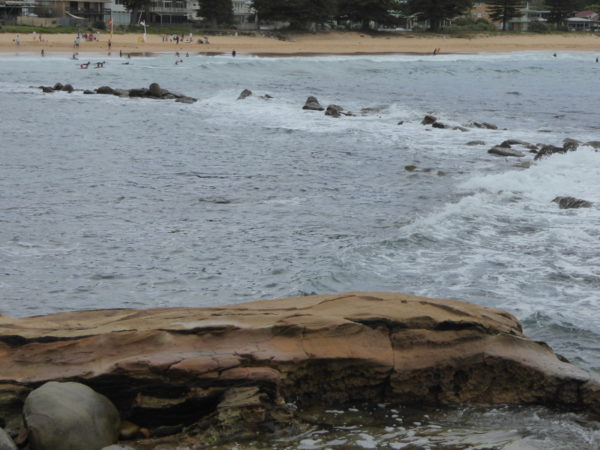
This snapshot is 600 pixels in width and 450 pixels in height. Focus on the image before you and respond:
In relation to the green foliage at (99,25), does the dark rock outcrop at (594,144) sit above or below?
below

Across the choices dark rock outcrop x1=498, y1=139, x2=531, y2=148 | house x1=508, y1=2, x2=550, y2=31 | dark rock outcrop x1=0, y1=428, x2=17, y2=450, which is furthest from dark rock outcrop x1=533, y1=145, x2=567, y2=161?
house x1=508, y1=2, x2=550, y2=31

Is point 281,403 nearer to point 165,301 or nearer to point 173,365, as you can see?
point 173,365

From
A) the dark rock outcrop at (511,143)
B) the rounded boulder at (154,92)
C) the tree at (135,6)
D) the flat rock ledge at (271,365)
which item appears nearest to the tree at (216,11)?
the tree at (135,6)

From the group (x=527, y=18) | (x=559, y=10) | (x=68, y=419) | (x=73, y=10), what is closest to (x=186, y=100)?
(x=68, y=419)

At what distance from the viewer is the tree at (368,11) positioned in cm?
10056

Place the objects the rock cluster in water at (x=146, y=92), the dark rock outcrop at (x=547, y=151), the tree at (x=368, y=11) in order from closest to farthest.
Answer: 1. the dark rock outcrop at (x=547, y=151)
2. the rock cluster in water at (x=146, y=92)
3. the tree at (x=368, y=11)

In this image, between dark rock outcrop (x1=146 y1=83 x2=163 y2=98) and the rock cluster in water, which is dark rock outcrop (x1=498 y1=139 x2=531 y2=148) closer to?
the rock cluster in water

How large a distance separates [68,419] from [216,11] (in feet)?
307

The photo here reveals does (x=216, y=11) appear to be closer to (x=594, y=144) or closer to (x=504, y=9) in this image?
(x=504, y=9)

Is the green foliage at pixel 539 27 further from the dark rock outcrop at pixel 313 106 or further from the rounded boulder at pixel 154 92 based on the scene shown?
the dark rock outcrop at pixel 313 106

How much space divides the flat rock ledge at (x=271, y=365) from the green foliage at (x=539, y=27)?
108542mm

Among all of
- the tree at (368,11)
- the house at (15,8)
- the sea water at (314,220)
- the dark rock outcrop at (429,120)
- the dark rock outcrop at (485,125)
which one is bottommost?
the sea water at (314,220)

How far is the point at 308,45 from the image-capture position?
87.4 meters

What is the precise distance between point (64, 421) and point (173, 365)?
2.72 ft
